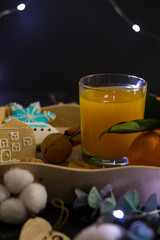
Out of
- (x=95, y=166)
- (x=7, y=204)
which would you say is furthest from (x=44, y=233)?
(x=95, y=166)

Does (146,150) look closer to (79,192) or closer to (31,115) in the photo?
(79,192)

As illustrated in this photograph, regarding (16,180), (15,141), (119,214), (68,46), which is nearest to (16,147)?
(15,141)

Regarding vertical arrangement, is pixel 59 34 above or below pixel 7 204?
above

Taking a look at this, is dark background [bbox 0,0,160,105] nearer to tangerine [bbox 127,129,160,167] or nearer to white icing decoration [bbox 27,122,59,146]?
white icing decoration [bbox 27,122,59,146]

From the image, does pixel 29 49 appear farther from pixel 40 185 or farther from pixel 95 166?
pixel 40 185

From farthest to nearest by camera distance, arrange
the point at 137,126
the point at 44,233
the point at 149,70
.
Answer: the point at 149,70
the point at 137,126
the point at 44,233
